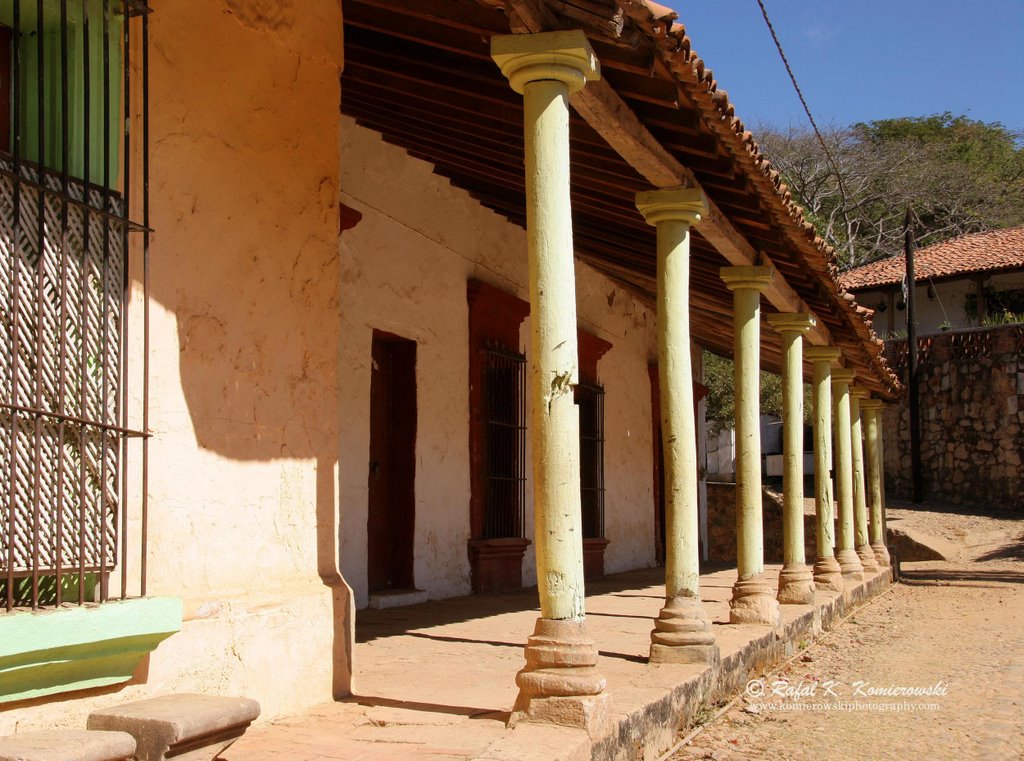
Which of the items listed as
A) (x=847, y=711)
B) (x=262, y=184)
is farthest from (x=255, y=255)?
(x=847, y=711)

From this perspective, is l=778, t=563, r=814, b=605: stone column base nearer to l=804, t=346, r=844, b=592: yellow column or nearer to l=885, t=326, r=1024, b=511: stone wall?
l=804, t=346, r=844, b=592: yellow column

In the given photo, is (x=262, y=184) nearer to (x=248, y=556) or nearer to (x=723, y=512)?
(x=248, y=556)

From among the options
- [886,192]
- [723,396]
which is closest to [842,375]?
[723,396]

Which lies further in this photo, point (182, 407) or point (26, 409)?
point (182, 407)

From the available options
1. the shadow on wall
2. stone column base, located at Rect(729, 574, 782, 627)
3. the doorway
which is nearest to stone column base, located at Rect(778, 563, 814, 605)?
stone column base, located at Rect(729, 574, 782, 627)

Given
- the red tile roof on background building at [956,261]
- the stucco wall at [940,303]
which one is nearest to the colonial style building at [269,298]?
the red tile roof on background building at [956,261]

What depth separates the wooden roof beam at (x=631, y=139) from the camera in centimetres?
425

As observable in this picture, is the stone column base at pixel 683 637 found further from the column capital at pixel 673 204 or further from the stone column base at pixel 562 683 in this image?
the column capital at pixel 673 204

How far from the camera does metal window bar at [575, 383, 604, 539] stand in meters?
11.8

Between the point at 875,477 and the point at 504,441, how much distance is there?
802cm

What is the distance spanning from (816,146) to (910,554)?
2029 centimetres

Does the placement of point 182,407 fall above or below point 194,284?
below

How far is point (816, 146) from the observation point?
37031 millimetres

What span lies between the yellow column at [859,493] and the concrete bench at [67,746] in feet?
40.0
